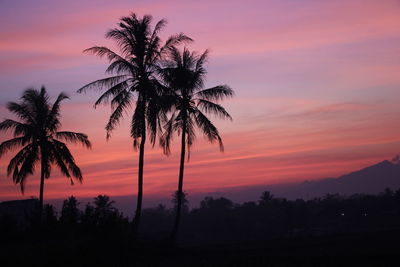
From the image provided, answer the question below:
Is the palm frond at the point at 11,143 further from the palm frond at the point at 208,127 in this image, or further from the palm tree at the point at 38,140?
the palm frond at the point at 208,127

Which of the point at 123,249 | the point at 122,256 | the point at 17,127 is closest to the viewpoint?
the point at 122,256

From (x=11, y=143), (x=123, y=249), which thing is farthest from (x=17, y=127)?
(x=123, y=249)

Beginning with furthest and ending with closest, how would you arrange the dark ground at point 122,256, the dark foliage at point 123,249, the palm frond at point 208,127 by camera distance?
the palm frond at point 208,127, the dark foliage at point 123,249, the dark ground at point 122,256

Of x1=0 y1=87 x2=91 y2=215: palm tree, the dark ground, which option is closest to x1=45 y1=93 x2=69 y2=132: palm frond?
x1=0 y1=87 x2=91 y2=215: palm tree

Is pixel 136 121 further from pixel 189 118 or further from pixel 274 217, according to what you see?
pixel 274 217

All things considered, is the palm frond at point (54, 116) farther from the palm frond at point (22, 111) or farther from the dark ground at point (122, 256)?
the dark ground at point (122, 256)

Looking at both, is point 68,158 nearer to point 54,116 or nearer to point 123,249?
point 54,116

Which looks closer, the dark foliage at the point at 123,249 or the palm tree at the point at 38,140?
the dark foliage at the point at 123,249

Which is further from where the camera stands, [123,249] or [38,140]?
[38,140]

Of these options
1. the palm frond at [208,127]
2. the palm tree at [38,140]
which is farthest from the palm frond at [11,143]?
the palm frond at [208,127]

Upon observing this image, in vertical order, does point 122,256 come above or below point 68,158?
below

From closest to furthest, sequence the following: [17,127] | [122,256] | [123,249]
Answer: [122,256], [123,249], [17,127]

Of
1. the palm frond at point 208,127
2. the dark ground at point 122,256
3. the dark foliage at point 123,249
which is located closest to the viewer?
the dark ground at point 122,256

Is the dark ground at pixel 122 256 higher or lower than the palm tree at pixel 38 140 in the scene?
lower
